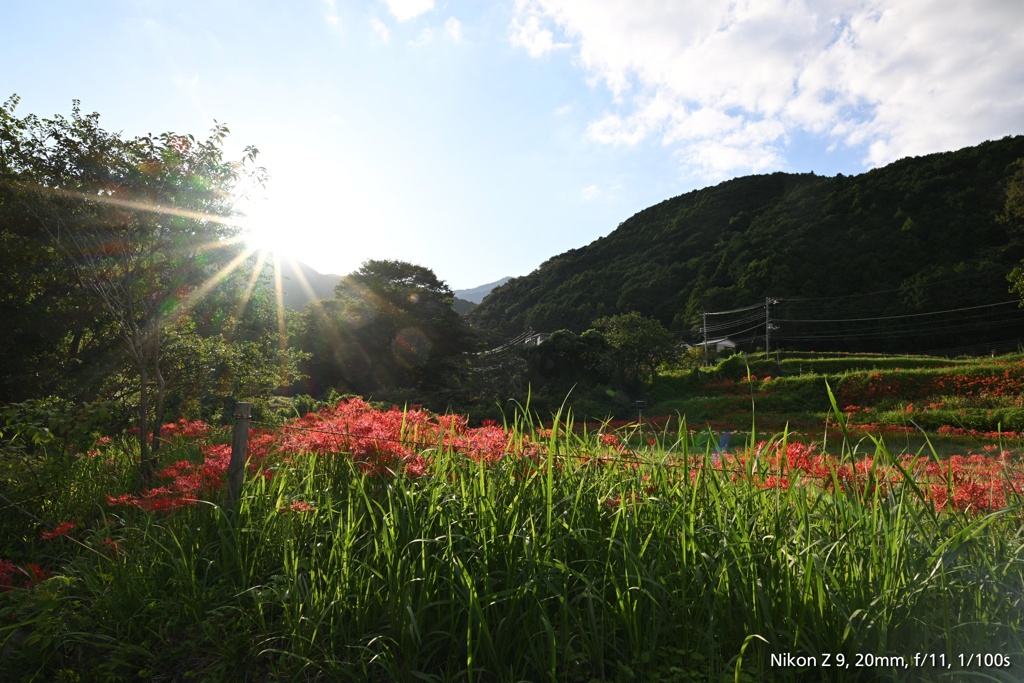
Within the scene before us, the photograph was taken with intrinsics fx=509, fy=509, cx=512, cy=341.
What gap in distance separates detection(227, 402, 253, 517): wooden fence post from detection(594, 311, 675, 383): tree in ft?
63.4

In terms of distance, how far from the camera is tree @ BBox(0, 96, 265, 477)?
5457 mm

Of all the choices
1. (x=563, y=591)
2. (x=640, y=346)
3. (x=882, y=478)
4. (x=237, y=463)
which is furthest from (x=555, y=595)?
(x=640, y=346)

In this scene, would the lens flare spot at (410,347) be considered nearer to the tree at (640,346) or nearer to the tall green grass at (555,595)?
the tree at (640,346)

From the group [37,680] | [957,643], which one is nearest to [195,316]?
[37,680]

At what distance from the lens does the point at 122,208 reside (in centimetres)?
555

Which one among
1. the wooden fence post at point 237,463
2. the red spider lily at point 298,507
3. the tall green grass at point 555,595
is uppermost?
the wooden fence post at point 237,463

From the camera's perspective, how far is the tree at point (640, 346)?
21.6 m

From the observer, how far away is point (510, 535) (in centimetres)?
225

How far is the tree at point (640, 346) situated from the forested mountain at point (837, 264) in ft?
A: 37.7

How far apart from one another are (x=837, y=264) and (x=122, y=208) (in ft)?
129

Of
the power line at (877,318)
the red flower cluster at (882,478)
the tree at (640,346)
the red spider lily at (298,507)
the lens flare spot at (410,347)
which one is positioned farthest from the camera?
the power line at (877,318)

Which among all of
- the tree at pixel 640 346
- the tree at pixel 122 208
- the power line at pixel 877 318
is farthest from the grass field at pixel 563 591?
the power line at pixel 877 318

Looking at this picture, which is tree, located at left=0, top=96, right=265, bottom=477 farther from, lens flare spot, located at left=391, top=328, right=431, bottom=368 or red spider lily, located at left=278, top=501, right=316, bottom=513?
lens flare spot, located at left=391, top=328, right=431, bottom=368

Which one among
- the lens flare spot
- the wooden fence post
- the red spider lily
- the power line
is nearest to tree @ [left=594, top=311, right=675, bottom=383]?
the lens flare spot
